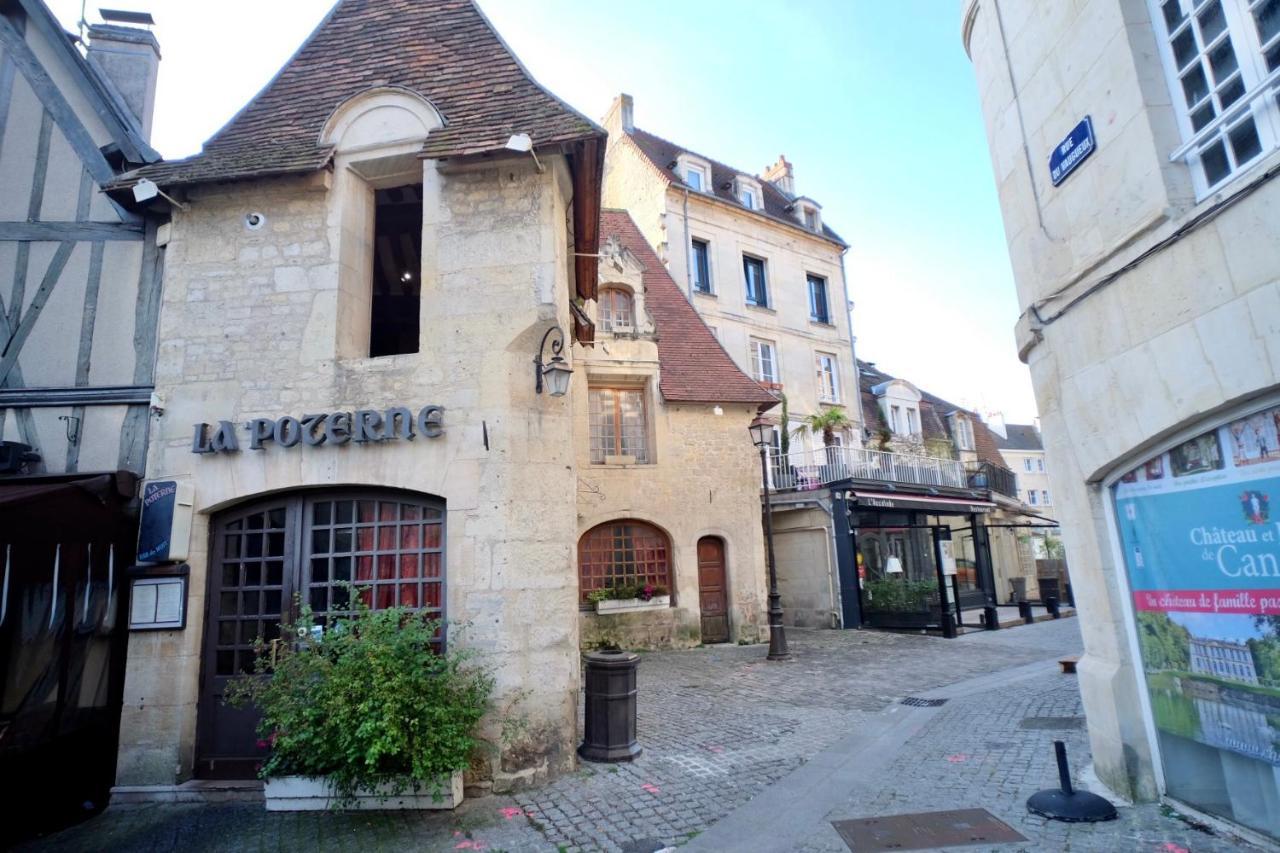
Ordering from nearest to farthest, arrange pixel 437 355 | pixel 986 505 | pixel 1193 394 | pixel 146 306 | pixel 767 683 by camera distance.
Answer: pixel 1193 394
pixel 437 355
pixel 146 306
pixel 767 683
pixel 986 505

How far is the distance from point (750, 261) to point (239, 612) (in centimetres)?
1687

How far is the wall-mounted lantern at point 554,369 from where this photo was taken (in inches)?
217

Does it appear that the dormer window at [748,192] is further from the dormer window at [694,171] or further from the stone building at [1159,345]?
the stone building at [1159,345]

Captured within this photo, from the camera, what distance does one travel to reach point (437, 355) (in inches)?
223

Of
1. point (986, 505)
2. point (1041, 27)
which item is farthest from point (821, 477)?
point (1041, 27)

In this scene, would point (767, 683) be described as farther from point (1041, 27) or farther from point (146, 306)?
point (146, 306)

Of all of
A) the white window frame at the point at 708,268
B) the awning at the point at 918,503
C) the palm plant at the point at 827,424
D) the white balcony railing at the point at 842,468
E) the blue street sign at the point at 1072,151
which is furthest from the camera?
the palm plant at the point at 827,424

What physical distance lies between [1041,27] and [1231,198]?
235 cm

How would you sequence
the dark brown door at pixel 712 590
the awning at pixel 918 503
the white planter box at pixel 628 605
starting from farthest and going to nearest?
the awning at pixel 918 503
the dark brown door at pixel 712 590
the white planter box at pixel 628 605

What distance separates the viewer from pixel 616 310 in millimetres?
13586

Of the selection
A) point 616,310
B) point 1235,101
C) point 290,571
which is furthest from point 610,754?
point 616,310

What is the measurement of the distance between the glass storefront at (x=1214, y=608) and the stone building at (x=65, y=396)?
24.0 feet

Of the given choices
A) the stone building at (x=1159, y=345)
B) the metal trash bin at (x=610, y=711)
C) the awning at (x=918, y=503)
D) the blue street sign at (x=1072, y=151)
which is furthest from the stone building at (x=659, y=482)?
the blue street sign at (x=1072, y=151)

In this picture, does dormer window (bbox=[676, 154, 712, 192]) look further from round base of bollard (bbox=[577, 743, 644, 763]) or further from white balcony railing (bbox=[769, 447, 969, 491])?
round base of bollard (bbox=[577, 743, 644, 763])
